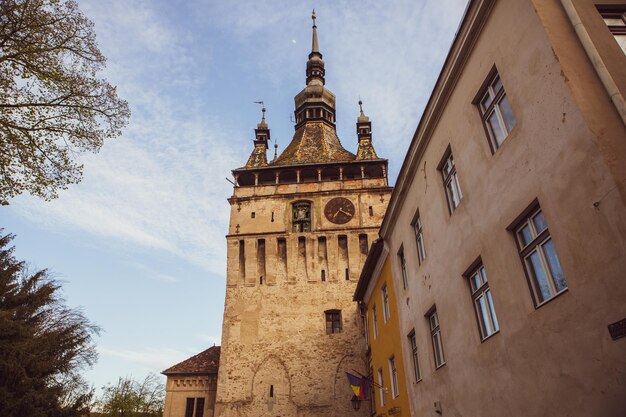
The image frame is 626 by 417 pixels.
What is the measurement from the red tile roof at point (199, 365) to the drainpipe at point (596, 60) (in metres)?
25.7

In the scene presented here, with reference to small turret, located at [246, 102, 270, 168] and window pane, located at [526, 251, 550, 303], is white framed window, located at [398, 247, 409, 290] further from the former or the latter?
small turret, located at [246, 102, 270, 168]

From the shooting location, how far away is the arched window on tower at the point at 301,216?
2772 cm

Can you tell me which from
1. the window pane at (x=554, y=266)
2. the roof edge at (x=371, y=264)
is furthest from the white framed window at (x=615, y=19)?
the roof edge at (x=371, y=264)

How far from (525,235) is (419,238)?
481 centimetres

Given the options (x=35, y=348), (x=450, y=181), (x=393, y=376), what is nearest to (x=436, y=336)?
(x=450, y=181)

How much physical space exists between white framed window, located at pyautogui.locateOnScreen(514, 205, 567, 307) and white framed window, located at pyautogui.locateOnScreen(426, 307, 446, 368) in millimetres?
3639

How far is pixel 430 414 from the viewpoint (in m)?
9.01

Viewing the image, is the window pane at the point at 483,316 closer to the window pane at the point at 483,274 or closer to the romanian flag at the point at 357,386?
the window pane at the point at 483,274

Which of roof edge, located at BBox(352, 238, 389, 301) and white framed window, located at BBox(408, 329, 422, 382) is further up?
roof edge, located at BBox(352, 238, 389, 301)

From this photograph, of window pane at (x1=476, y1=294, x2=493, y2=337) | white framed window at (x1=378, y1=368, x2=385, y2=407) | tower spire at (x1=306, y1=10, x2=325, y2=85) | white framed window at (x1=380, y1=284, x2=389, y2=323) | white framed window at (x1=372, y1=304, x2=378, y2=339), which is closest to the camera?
window pane at (x1=476, y1=294, x2=493, y2=337)

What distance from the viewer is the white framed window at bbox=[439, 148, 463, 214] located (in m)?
7.75

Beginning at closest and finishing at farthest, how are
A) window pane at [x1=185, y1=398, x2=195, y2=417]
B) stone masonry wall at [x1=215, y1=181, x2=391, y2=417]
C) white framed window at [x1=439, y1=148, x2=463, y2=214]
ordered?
white framed window at [x1=439, y1=148, x2=463, y2=214]
stone masonry wall at [x1=215, y1=181, x2=391, y2=417]
window pane at [x1=185, y1=398, x2=195, y2=417]

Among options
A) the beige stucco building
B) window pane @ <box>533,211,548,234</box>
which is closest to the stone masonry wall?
the beige stucco building

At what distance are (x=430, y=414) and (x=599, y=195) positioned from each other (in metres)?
6.71
